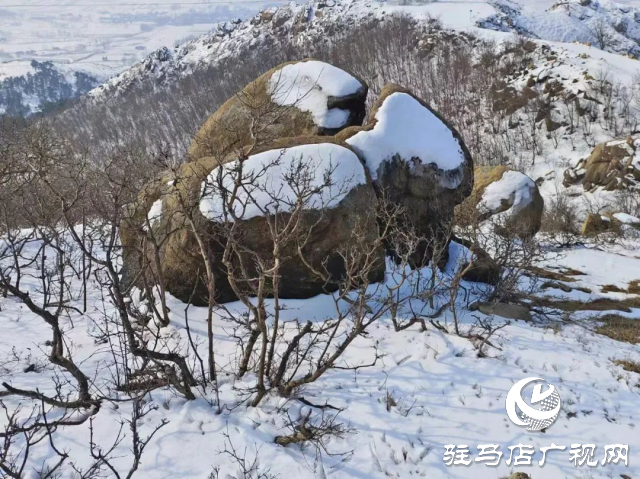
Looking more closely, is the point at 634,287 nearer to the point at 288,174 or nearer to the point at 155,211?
the point at 288,174

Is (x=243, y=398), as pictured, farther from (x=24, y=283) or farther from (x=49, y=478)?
(x=24, y=283)

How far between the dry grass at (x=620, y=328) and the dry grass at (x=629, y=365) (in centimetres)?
131

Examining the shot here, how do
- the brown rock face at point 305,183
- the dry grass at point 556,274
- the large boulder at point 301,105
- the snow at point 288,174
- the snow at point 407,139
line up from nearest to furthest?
1. the brown rock face at point 305,183
2. the snow at point 288,174
3. the snow at point 407,139
4. the large boulder at point 301,105
5. the dry grass at point 556,274

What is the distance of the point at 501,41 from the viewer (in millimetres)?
60812

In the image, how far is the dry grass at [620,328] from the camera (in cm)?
745

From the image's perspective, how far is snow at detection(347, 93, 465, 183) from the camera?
8.87 meters

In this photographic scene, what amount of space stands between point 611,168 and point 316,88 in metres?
27.5

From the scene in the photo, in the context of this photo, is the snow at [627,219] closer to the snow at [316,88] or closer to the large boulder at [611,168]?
the large boulder at [611,168]

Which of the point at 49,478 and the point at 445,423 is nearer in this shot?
the point at 49,478

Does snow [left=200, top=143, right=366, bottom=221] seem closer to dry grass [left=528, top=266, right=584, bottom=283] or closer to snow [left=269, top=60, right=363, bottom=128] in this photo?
snow [left=269, top=60, right=363, bottom=128]

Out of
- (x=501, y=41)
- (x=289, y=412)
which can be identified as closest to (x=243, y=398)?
(x=289, y=412)

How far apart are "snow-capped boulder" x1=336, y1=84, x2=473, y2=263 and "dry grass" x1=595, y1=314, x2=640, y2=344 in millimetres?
3623

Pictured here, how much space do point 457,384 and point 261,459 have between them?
8.99 ft

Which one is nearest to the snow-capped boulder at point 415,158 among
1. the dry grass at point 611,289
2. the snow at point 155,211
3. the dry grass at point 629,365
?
the dry grass at point 629,365
